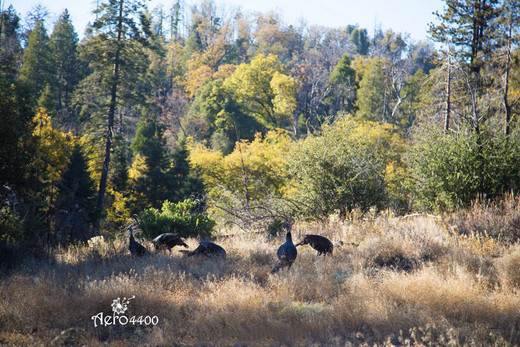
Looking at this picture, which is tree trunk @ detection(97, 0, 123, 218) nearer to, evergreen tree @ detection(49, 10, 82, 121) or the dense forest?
the dense forest

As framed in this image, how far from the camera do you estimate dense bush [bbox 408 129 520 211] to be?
11148 millimetres

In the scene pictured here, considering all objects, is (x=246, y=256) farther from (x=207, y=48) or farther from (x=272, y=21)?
(x=272, y=21)

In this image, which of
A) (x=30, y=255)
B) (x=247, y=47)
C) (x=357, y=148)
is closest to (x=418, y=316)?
(x=30, y=255)

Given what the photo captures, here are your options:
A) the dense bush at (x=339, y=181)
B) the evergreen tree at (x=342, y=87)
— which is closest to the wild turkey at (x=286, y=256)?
the dense bush at (x=339, y=181)

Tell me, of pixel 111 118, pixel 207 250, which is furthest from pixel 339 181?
pixel 111 118

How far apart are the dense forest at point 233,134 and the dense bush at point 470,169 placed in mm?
46

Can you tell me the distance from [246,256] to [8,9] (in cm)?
4596

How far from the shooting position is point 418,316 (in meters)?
5.18

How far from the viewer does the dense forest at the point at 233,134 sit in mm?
11844

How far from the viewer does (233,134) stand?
143ft

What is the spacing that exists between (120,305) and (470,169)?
10.4 metres

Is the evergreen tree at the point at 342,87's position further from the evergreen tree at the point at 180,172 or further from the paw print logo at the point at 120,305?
the paw print logo at the point at 120,305

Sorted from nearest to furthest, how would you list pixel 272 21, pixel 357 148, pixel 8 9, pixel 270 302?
pixel 270 302
pixel 357 148
pixel 8 9
pixel 272 21

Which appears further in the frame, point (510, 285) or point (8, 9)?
point (8, 9)
